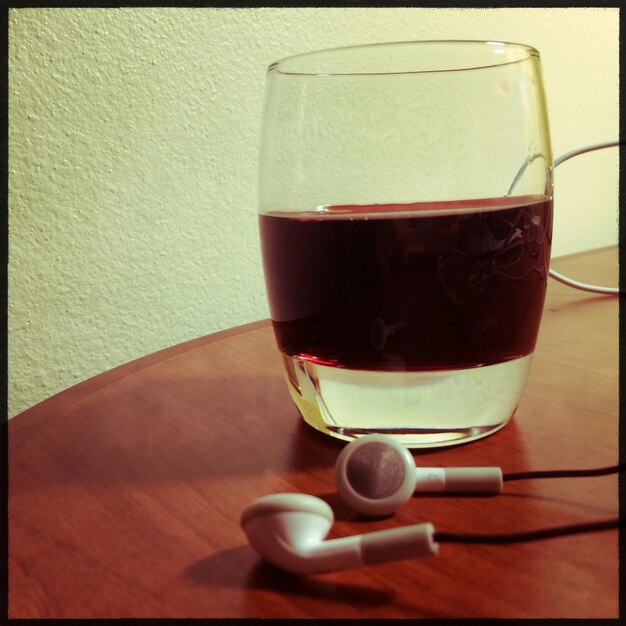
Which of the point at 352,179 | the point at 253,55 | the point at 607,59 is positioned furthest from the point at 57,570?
the point at 607,59

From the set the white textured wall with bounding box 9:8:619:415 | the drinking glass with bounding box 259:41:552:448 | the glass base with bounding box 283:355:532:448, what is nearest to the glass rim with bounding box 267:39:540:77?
the drinking glass with bounding box 259:41:552:448

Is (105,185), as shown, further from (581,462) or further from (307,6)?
(581,462)

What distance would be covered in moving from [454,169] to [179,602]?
26cm

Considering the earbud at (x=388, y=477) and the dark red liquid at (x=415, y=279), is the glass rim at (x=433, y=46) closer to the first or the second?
the dark red liquid at (x=415, y=279)

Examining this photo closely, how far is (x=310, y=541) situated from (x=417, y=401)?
126mm

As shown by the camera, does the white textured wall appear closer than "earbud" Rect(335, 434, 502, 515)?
No

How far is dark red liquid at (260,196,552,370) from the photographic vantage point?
353 millimetres

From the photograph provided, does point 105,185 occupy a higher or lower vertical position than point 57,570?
higher

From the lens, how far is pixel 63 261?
699mm

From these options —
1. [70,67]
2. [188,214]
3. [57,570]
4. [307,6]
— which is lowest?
[57,570]

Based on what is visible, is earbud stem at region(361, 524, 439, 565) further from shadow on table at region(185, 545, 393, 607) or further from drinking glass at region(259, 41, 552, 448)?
drinking glass at region(259, 41, 552, 448)

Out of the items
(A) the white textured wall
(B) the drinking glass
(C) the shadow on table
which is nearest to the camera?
(C) the shadow on table

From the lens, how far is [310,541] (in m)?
0.27

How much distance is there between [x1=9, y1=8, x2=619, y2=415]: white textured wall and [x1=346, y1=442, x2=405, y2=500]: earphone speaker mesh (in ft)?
1.59
